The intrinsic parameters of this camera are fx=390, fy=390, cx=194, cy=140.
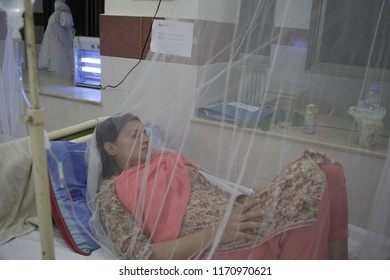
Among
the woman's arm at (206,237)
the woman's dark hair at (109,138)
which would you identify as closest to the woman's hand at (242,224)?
the woman's arm at (206,237)

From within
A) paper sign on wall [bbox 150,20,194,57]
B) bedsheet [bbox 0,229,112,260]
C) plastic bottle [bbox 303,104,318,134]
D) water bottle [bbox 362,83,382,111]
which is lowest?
bedsheet [bbox 0,229,112,260]

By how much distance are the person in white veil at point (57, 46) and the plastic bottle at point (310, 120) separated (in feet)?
8.07

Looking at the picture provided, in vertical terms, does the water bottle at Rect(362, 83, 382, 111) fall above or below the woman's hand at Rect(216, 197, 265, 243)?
above

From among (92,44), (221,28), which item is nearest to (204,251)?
(221,28)

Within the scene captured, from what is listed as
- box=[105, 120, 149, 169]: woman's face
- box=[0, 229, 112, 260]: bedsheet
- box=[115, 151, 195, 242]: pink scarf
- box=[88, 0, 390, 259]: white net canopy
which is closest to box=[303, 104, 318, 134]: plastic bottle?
box=[88, 0, 390, 259]: white net canopy

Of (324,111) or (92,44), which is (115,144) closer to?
(324,111)

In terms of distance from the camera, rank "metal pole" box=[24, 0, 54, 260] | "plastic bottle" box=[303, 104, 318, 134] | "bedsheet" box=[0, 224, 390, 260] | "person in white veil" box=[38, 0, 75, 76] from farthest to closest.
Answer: "person in white veil" box=[38, 0, 75, 76] → "plastic bottle" box=[303, 104, 318, 134] → "bedsheet" box=[0, 224, 390, 260] → "metal pole" box=[24, 0, 54, 260]

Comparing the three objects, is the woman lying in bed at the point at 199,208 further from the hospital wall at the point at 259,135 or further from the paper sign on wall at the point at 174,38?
the paper sign on wall at the point at 174,38

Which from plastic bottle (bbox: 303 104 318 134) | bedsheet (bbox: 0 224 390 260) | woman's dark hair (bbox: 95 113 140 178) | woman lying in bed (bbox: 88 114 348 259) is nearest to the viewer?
woman lying in bed (bbox: 88 114 348 259)

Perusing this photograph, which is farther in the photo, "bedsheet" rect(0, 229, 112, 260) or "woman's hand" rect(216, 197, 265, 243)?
"bedsheet" rect(0, 229, 112, 260)

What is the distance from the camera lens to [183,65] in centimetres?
153

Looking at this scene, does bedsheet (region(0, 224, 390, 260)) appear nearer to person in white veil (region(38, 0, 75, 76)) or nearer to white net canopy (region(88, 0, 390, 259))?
white net canopy (region(88, 0, 390, 259))

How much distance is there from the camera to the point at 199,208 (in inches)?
51.9

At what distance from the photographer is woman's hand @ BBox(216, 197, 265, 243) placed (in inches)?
43.7
